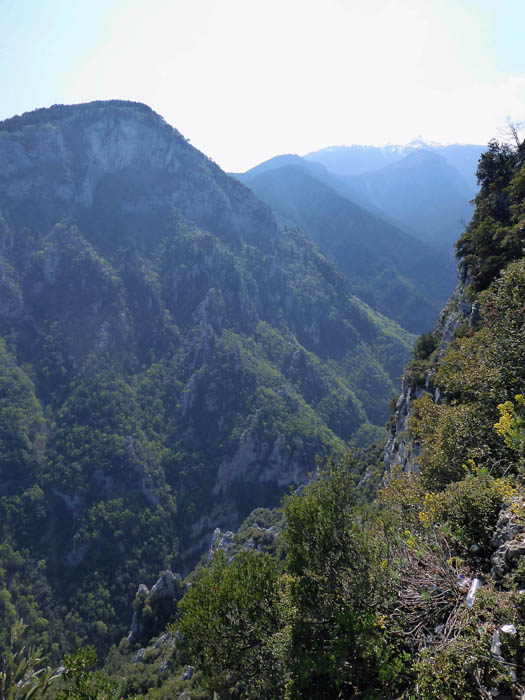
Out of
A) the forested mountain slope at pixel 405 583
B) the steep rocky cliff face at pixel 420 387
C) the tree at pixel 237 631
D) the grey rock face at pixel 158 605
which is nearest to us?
the forested mountain slope at pixel 405 583

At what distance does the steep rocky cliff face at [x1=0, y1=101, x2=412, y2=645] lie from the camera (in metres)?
93.4

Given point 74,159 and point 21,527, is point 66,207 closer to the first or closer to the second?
point 74,159

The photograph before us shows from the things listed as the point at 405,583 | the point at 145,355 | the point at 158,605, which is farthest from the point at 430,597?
the point at 145,355

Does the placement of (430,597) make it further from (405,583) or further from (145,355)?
(145,355)

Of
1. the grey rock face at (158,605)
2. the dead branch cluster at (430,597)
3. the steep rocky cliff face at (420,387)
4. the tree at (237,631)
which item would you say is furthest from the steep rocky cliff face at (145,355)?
the dead branch cluster at (430,597)

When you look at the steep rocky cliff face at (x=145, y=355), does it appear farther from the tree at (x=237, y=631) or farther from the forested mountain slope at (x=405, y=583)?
the forested mountain slope at (x=405, y=583)

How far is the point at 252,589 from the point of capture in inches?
547

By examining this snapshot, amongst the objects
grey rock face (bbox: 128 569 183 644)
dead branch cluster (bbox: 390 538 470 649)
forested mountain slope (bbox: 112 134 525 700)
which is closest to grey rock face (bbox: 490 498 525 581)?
forested mountain slope (bbox: 112 134 525 700)

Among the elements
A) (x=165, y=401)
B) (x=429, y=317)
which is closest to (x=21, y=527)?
(x=165, y=401)

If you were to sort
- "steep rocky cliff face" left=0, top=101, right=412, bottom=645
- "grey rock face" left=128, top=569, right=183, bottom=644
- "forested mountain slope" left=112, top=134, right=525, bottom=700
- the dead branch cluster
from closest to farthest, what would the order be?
1. "forested mountain slope" left=112, top=134, right=525, bottom=700
2. the dead branch cluster
3. "grey rock face" left=128, top=569, right=183, bottom=644
4. "steep rocky cliff face" left=0, top=101, right=412, bottom=645

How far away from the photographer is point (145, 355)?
134 metres

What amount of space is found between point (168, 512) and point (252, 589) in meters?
99.0

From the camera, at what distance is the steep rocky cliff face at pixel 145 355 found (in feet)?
306

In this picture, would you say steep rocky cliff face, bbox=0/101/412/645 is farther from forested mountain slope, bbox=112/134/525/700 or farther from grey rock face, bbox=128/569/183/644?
forested mountain slope, bbox=112/134/525/700
